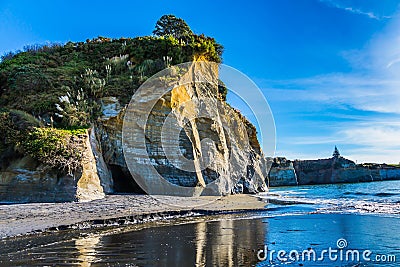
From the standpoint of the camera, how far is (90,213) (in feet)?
38.5

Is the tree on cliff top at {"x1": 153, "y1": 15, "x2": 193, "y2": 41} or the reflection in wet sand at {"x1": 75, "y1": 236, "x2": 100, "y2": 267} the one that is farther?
the tree on cliff top at {"x1": 153, "y1": 15, "x2": 193, "y2": 41}

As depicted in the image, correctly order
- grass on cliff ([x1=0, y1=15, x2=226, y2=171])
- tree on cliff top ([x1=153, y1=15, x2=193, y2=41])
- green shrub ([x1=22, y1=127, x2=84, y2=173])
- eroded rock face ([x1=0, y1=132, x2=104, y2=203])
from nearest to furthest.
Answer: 1. eroded rock face ([x1=0, y1=132, x2=104, y2=203])
2. green shrub ([x1=22, y1=127, x2=84, y2=173])
3. grass on cliff ([x1=0, y1=15, x2=226, y2=171])
4. tree on cliff top ([x1=153, y1=15, x2=193, y2=41])

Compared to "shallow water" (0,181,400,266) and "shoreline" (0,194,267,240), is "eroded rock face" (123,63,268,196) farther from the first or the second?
"shallow water" (0,181,400,266)

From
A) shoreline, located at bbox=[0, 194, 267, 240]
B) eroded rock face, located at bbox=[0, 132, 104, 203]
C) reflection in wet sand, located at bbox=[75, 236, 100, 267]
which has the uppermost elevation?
eroded rock face, located at bbox=[0, 132, 104, 203]

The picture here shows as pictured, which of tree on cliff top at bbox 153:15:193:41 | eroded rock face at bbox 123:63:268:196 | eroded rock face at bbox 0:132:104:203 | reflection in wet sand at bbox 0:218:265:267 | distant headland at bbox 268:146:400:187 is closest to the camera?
reflection in wet sand at bbox 0:218:265:267

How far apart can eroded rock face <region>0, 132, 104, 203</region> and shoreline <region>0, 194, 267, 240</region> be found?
1.02 m

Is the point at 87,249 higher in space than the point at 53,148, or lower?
lower

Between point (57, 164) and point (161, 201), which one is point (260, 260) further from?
point (57, 164)

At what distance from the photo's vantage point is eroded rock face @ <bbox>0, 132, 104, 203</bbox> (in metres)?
14.0

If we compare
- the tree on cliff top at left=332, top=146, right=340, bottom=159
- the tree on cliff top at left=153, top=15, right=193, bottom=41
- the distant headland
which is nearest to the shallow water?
the tree on cliff top at left=153, top=15, right=193, bottom=41

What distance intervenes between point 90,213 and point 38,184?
161 inches

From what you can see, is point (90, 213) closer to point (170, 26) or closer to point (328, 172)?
point (170, 26)

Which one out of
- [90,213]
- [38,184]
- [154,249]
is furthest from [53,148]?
[154,249]

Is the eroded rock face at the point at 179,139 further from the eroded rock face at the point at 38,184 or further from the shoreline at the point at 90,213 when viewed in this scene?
the eroded rock face at the point at 38,184
